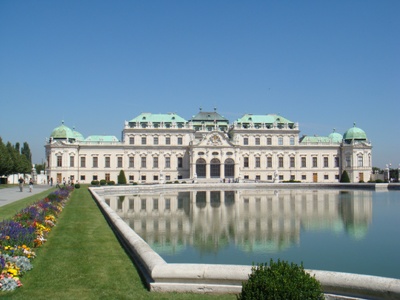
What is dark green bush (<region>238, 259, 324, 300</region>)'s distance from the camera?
6211 mm

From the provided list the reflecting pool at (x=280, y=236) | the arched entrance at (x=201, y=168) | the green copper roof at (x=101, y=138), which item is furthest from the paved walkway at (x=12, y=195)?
the arched entrance at (x=201, y=168)

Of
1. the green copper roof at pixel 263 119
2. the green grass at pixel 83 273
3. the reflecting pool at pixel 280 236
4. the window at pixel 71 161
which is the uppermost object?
the green copper roof at pixel 263 119

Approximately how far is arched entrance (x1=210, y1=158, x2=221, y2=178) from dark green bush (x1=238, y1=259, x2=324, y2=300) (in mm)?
71178

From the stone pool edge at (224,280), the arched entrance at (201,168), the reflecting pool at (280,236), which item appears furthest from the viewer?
the arched entrance at (201,168)

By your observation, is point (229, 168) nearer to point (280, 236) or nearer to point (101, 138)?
point (101, 138)

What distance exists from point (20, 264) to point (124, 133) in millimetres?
69550

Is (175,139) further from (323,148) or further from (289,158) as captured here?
(323,148)

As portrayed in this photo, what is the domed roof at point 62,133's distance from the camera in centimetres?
7850

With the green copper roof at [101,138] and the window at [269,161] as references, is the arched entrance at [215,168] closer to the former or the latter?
the window at [269,161]

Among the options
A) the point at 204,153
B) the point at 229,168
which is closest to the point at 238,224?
the point at 204,153

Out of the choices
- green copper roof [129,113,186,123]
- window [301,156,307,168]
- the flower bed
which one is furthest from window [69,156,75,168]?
the flower bed

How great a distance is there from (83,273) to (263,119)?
7468 centimetres

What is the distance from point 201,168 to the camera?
77.8 m

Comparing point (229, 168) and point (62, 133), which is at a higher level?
point (62, 133)
